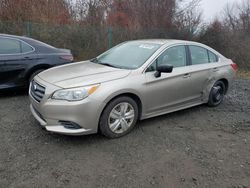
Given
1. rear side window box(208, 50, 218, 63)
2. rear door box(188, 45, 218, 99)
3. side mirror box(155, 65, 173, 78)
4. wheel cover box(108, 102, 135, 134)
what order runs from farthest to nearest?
rear side window box(208, 50, 218, 63)
rear door box(188, 45, 218, 99)
side mirror box(155, 65, 173, 78)
wheel cover box(108, 102, 135, 134)

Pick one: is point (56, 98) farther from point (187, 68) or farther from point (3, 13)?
point (3, 13)

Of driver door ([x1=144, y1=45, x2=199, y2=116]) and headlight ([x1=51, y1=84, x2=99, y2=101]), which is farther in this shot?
driver door ([x1=144, y1=45, x2=199, y2=116])

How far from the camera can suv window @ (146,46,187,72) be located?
13.9 ft

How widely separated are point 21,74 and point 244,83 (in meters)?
7.23

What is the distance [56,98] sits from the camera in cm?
340

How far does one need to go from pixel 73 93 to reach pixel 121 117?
0.88 m

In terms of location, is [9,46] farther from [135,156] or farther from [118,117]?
[135,156]

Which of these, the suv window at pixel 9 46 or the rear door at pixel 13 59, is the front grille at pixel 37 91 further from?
the suv window at pixel 9 46

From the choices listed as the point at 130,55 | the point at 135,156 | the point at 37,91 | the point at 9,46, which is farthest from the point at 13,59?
the point at 135,156

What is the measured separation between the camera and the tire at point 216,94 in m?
5.35

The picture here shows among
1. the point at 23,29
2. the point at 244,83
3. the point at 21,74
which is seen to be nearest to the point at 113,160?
the point at 21,74

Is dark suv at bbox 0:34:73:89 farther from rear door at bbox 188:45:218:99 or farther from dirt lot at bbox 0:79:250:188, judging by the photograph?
rear door at bbox 188:45:218:99

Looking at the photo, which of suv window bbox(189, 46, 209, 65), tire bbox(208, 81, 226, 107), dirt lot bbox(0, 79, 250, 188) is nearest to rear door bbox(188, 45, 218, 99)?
suv window bbox(189, 46, 209, 65)

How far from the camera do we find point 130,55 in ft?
14.8
